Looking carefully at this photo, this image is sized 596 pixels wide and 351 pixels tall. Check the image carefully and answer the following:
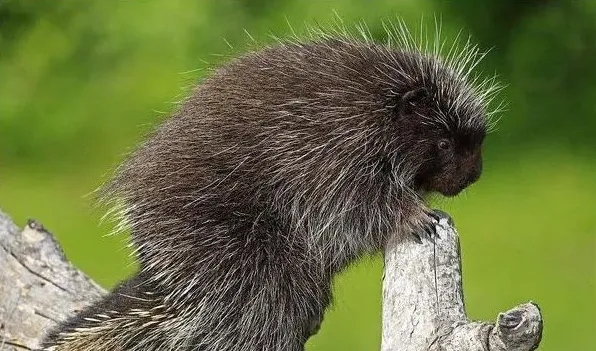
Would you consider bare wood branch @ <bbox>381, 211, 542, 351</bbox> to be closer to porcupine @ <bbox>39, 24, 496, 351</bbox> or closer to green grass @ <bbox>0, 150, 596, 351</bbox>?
porcupine @ <bbox>39, 24, 496, 351</bbox>

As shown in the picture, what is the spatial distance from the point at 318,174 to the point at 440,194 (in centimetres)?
43

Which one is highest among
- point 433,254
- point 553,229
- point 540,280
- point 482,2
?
point 482,2

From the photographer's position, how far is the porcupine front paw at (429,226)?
2953 mm

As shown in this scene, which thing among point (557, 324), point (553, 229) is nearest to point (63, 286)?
point (557, 324)

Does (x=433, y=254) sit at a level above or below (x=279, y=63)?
below

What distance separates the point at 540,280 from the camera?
702cm

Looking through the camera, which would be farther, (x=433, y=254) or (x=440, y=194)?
(x=440, y=194)

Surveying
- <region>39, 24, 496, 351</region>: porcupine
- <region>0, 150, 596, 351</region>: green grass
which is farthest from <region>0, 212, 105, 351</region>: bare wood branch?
<region>0, 150, 596, 351</region>: green grass

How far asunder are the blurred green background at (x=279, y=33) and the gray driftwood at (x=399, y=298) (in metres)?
3.08

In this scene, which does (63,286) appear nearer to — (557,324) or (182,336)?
(182,336)

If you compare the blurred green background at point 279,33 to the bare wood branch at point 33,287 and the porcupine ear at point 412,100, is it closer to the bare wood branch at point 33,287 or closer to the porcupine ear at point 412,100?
the bare wood branch at point 33,287

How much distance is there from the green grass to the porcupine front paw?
3.14m

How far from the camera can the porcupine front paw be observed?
9.69 feet

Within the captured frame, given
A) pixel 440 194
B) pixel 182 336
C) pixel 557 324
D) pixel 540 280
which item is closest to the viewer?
pixel 182 336
